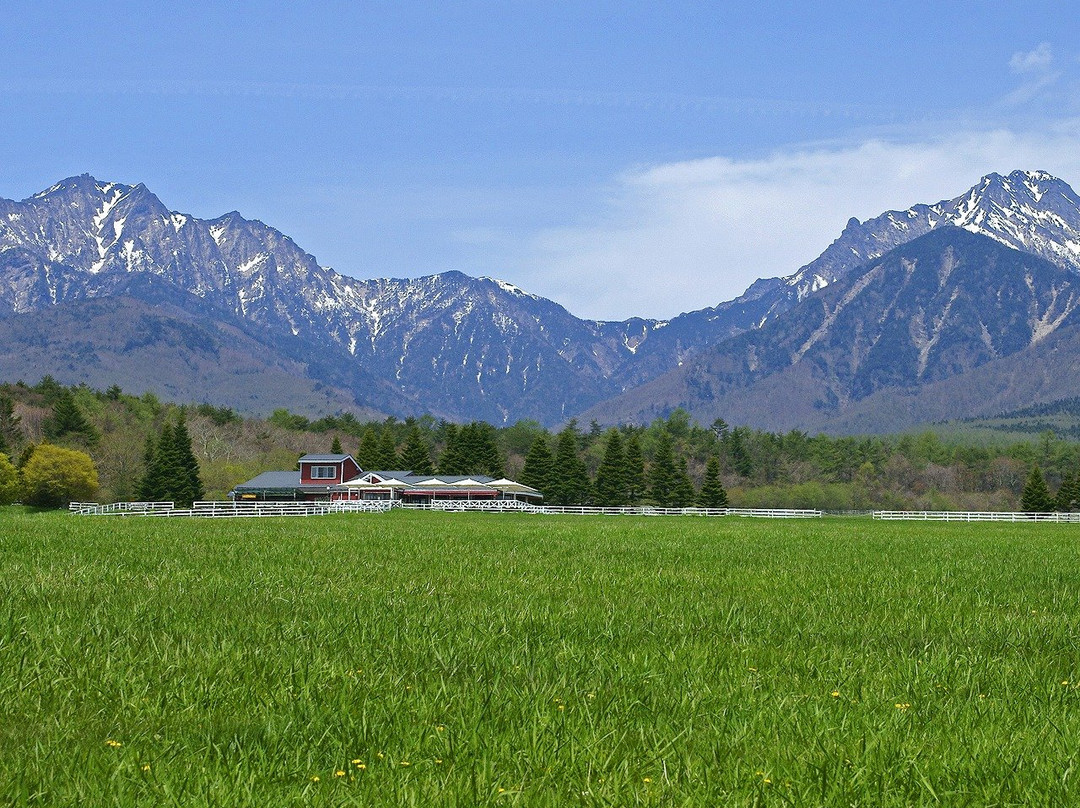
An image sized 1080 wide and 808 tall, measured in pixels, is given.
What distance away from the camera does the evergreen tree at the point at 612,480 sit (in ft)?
372

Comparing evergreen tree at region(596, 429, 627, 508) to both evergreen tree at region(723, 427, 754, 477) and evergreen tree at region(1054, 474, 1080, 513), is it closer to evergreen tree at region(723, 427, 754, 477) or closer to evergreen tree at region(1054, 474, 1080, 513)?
evergreen tree at region(1054, 474, 1080, 513)

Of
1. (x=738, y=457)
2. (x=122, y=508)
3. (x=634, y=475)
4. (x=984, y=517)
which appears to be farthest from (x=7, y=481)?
(x=738, y=457)

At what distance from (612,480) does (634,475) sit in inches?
148

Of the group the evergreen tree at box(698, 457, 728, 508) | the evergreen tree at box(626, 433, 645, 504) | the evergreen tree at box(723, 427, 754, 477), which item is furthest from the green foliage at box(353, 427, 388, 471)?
the evergreen tree at box(723, 427, 754, 477)

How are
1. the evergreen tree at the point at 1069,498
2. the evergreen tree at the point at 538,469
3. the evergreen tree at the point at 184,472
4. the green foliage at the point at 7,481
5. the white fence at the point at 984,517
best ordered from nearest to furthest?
1. the white fence at the point at 984,517
2. the green foliage at the point at 7,481
3. the evergreen tree at the point at 184,472
4. the evergreen tree at the point at 1069,498
5. the evergreen tree at the point at 538,469

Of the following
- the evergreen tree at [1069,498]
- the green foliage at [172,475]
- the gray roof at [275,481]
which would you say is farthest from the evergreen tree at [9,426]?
the evergreen tree at [1069,498]

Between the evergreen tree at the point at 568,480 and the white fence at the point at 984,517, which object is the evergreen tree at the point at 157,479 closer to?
the evergreen tree at the point at 568,480

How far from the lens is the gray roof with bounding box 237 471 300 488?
119 meters

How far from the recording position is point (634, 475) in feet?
382

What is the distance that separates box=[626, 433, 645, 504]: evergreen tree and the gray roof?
39.1m

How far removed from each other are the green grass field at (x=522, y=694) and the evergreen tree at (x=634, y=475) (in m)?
102

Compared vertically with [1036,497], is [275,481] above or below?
above

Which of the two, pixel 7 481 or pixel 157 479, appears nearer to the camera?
pixel 7 481

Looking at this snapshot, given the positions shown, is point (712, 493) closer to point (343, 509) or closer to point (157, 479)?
point (343, 509)
